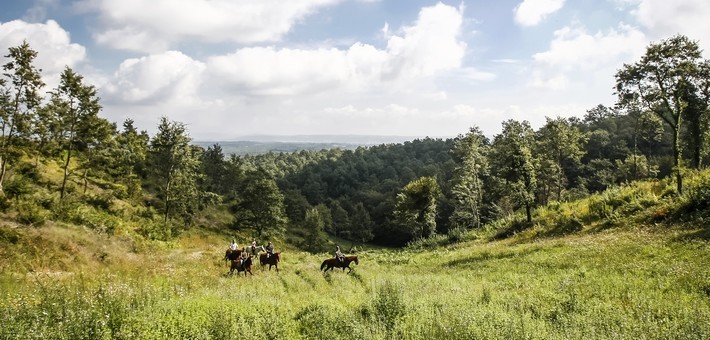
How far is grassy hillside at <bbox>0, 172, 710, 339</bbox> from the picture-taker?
340 inches

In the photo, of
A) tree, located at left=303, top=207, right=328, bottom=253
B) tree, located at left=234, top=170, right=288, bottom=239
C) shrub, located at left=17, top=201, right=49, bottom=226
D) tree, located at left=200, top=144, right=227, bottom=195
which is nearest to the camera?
shrub, located at left=17, top=201, right=49, bottom=226

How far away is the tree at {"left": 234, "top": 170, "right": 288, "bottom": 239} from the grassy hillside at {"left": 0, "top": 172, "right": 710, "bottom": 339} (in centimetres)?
4395

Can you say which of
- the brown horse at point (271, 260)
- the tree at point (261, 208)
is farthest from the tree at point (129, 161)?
the brown horse at point (271, 260)

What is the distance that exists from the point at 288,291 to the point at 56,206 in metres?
24.0

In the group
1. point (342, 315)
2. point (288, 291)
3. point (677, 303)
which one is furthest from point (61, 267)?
point (677, 303)

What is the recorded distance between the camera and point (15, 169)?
1695 inches

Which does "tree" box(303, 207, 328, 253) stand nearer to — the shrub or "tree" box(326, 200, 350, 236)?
"tree" box(326, 200, 350, 236)

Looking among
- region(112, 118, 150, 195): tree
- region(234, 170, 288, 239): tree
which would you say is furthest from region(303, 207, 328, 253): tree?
region(112, 118, 150, 195): tree

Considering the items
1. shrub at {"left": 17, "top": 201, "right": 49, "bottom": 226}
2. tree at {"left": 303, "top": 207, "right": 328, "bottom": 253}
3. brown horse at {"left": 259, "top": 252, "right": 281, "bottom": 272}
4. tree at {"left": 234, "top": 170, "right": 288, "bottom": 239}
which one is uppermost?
shrub at {"left": 17, "top": 201, "right": 49, "bottom": 226}

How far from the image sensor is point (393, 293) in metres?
11.5

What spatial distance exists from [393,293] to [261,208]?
207 ft

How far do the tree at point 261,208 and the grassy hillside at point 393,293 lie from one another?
43949 mm

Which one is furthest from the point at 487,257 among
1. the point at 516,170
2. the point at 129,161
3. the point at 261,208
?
the point at 129,161

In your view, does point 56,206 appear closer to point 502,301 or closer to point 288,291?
point 288,291
